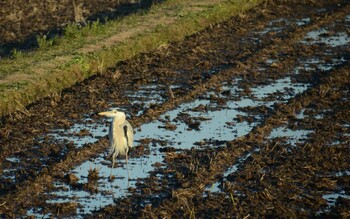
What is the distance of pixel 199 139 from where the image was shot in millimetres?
10789

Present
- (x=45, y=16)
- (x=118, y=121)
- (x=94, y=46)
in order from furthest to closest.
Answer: (x=45, y=16)
(x=94, y=46)
(x=118, y=121)

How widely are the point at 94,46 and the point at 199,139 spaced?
4490 mm

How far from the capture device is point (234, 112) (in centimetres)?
1188

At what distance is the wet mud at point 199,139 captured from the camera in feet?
28.3

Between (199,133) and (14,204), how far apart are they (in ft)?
10.6

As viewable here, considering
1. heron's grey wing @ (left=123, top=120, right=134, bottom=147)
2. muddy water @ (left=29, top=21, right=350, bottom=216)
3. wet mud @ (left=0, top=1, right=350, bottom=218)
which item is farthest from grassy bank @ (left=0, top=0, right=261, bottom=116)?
heron's grey wing @ (left=123, top=120, right=134, bottom=147)

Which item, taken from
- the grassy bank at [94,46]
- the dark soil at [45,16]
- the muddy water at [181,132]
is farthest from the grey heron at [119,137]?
the dark soil at [45,16]

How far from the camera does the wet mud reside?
8625 millimetres

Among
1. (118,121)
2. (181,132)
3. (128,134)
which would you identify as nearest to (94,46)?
(181,132)

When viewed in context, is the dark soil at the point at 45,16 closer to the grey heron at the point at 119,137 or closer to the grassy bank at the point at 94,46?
the grassy bank at the point at 94,46

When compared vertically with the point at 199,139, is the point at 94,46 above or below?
below

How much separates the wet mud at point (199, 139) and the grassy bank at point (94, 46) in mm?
310

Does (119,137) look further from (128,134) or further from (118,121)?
(118,121)

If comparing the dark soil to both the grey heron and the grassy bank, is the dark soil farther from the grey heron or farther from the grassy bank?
the grey heron
